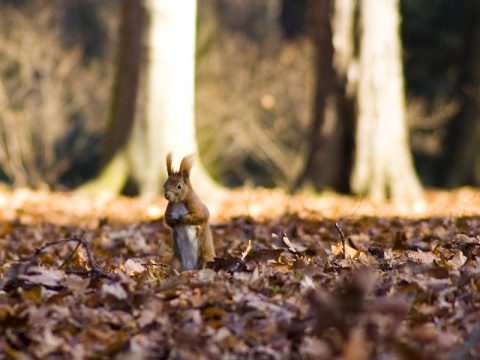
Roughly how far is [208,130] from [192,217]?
12.9 metres

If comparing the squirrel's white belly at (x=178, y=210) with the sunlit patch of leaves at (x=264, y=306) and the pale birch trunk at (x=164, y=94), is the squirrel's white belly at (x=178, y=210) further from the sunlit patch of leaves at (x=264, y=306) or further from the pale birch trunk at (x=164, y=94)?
the pale birch trunk at (x=164, y=94)

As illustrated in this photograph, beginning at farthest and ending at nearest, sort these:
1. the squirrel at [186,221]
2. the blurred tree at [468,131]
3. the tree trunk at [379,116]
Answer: the blurred tree at [468,131]
the tree trunk at [379,116]
the squirrel at [186,221]

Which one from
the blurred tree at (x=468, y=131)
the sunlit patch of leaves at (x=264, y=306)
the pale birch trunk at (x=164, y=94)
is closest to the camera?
the sunlit patch of leaves at (x=264, y=306)

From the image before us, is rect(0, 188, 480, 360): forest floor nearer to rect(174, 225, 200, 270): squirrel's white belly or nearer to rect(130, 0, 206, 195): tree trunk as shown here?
rect(174, 225, 200, 270): squirrel's white belly

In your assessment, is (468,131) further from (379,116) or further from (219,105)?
(379,116)

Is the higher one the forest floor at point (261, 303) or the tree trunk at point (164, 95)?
the tree trunk at point (164, 95)

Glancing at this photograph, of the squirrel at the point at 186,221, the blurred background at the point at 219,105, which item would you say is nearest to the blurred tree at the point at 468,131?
the blurred background at the point at 219,105

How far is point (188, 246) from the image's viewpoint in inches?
195

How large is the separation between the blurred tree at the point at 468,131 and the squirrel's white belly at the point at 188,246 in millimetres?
13443

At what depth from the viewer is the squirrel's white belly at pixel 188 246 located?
4945mm

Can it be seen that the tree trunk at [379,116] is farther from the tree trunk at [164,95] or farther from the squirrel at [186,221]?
the squirrel at [186,221]

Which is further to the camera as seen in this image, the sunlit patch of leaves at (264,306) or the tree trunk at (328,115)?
the tree trunk at (328,115)

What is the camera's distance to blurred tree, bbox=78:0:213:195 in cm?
1185

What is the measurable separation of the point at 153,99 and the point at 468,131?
7.97 metres
